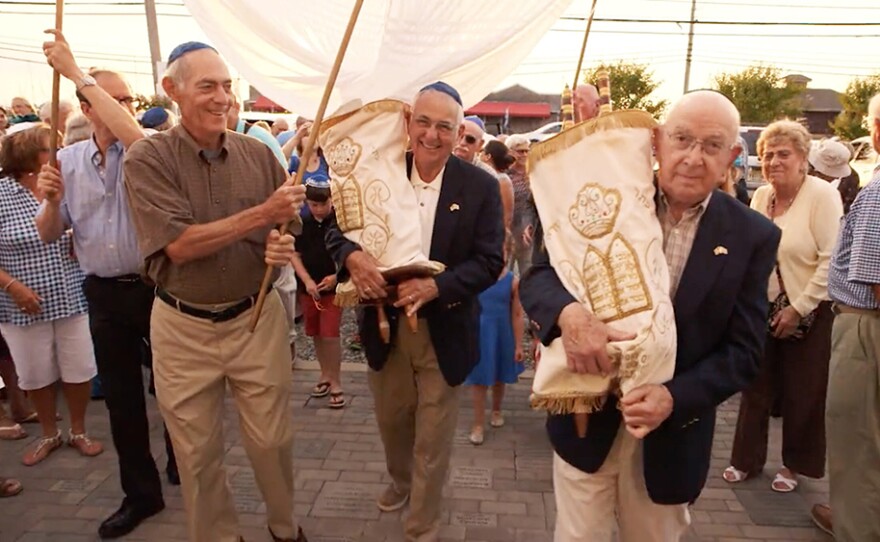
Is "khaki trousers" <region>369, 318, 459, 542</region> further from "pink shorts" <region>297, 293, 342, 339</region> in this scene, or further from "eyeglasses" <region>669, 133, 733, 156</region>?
"pink shorts" <region>297, 293, 342, 339</region>

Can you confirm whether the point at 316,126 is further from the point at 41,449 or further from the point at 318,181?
the point at 41,449

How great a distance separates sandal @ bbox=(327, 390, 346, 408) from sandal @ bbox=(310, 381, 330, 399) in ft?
0.54

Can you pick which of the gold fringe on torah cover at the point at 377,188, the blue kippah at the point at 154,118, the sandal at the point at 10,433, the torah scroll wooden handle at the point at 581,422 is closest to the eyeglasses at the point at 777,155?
the gold fringe on torah cover at the point at 377,188

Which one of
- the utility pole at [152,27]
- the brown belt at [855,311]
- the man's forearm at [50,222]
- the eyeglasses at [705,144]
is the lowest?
the brown belt at [855,311]

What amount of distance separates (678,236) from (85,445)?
12.4ft

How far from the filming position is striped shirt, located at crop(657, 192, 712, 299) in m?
1.98

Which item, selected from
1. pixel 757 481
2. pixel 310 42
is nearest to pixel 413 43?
pixel 310 42

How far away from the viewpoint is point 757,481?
3.72 metres

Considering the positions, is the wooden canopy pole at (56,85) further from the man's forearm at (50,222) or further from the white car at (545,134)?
the white car at (545,134)

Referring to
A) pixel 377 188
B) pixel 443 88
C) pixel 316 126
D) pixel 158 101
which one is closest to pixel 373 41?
pixel 443 88

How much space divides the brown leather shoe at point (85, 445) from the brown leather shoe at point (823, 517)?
4.20 metres

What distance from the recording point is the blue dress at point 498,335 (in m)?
4.29

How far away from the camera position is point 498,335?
4.38 meters

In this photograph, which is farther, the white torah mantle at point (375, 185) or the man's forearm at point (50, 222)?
the man's forearm at point (50, 222)
